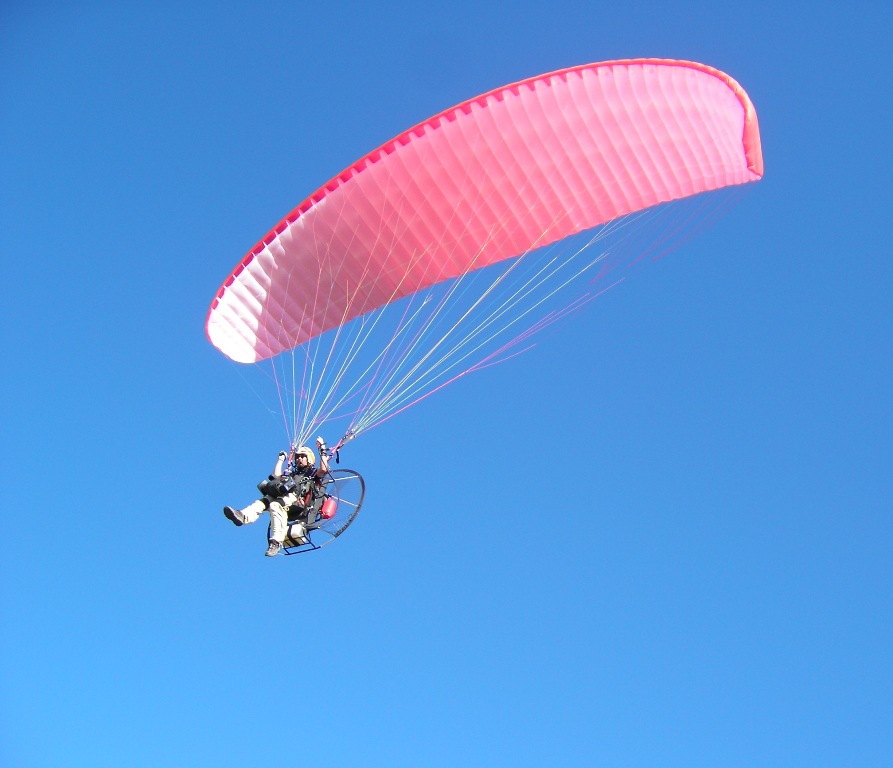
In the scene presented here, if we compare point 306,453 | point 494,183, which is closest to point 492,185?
point 494,183

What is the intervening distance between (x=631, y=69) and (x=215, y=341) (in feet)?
19.8

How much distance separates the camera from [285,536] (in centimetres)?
1141

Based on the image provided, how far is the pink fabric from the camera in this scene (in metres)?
11.5

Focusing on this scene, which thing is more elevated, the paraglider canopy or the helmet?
the paraglider canopy

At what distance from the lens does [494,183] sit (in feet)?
39.5

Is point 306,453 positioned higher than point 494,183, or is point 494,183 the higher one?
point 494,183

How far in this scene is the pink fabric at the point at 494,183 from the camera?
11.5m

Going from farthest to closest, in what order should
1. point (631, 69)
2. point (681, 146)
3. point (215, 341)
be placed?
point (215, 341) → point (681, 146) → point (631, 69)

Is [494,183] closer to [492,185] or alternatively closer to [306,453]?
[492,185]

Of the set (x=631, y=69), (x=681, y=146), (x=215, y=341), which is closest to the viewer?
(x=631, y=69)

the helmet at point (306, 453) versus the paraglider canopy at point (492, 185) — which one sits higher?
the paraglider canopy at point (492, 185)

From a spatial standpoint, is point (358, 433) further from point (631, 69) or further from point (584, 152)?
point (631, 69)

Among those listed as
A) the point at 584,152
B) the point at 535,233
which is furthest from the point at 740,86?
the point at 535,233

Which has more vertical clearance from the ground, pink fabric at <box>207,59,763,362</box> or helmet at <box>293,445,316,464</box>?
pink fabric at <box>207,59,763,362</box>
